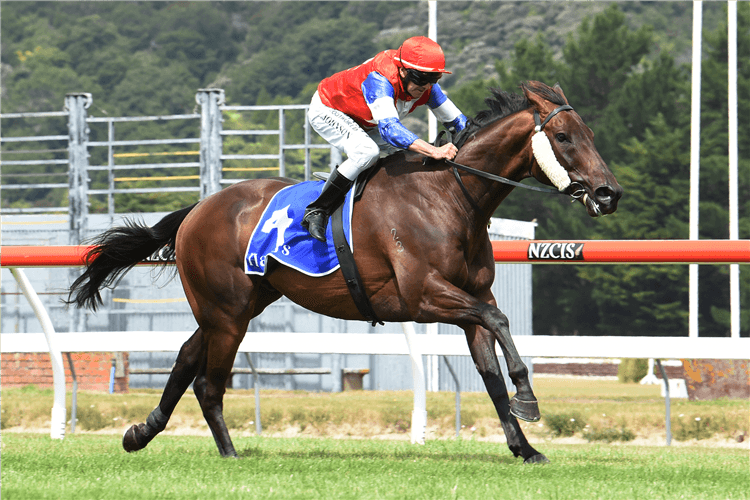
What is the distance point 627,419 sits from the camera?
236 inches

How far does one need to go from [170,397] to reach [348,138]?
5.28 feet

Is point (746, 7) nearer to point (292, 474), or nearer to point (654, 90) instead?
point (654, 90)

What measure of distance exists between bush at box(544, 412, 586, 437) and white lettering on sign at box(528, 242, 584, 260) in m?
1.29

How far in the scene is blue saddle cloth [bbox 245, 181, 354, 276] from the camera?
4715 millimetres

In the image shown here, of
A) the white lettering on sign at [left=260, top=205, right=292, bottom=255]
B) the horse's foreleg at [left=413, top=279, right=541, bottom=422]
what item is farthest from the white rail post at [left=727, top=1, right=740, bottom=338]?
the horse's foreleg at [left=413, top=279, right=541, bottom=422]

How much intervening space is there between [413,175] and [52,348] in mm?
2594

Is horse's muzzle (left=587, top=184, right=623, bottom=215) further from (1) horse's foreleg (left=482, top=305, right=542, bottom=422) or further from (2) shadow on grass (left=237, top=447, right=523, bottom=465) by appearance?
(2) shadow on grass (left=237, top=447, right=523, bottom=465)

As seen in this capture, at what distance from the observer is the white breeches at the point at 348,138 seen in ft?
15.2

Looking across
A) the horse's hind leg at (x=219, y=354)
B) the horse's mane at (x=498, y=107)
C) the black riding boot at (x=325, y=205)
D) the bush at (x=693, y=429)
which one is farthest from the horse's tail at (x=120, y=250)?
the bush at (x=693, y=429)

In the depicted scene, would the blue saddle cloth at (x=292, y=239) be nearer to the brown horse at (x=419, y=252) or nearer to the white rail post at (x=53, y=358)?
the brown horse at (x=419, y=252)

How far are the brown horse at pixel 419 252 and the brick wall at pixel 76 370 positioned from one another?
25.0 feet

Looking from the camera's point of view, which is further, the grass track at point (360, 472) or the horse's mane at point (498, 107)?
the horse's mane at point (498, 107)

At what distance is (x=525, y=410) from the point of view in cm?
404

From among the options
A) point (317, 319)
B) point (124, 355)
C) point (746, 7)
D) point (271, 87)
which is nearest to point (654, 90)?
point (746, 7)
